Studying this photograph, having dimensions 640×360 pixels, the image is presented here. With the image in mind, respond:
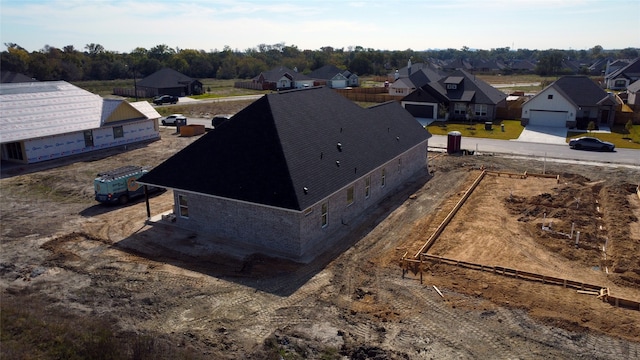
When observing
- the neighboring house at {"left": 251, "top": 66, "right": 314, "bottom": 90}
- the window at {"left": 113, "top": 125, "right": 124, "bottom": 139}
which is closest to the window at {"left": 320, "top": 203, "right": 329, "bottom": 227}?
the window at {"left": 113, "top": 125, "right": 124, "bottom": 139}

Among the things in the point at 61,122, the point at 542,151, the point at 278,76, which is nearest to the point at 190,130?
the point at 61,122

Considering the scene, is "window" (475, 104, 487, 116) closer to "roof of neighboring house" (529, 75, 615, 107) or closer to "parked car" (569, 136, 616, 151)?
"roof of neighboring house" (529, 75, 615, 107)

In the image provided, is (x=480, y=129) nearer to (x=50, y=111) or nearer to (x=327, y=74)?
(x=50, y=111)

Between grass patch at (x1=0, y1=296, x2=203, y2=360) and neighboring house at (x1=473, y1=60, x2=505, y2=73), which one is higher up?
neighboring house at (x1=473, y1=60, x2=505, y2=73)

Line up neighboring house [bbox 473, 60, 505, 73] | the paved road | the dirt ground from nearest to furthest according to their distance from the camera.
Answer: the dirt ground, the paved road, neighboring house [bbox 473, 60, 505, 73]

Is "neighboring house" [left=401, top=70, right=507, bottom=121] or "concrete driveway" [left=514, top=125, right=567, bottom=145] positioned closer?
"concrete driveway" [left=514, top=125, right=567, bottom=145]

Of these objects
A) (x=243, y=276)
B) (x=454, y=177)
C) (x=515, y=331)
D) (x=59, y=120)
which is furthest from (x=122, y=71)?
(x=515, y=331)
